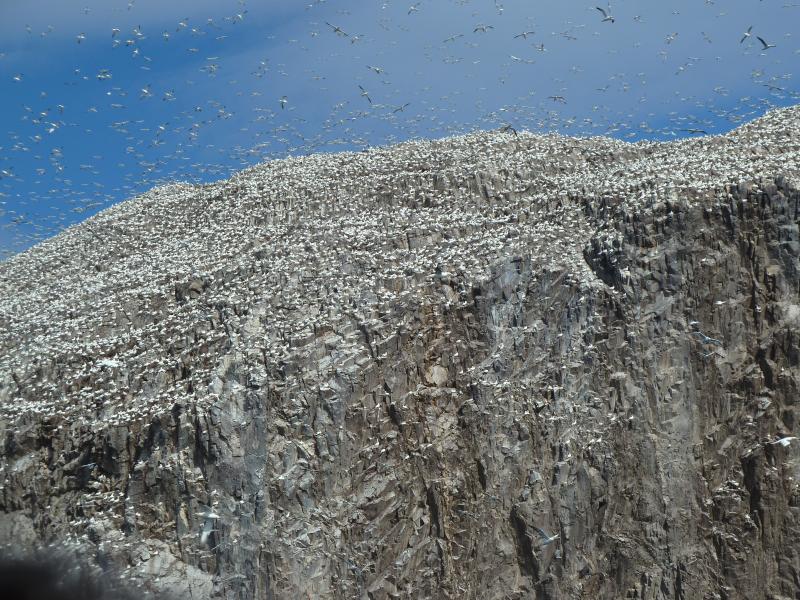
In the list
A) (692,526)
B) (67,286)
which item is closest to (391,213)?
(67,286)

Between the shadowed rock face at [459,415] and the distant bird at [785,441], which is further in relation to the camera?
the distant bird at [785,441]

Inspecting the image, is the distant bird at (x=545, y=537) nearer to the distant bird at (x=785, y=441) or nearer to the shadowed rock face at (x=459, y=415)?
the shadowed rock face at (x=459, y=415)

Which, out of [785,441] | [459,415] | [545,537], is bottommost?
[545,537]

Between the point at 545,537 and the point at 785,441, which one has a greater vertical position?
the point at 785,441

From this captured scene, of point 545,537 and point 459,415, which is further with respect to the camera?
point 459,415

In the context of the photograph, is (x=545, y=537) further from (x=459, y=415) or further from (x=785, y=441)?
(x=785, y=441)

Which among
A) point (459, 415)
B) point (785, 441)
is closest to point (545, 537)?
point (459, 415)

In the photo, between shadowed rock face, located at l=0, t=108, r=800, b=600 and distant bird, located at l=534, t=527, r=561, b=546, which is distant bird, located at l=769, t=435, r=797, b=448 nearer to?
shadowed rock face, located at l=0, t=108, r=800, b=600

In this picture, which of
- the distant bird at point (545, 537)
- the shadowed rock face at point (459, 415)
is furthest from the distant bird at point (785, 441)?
the distant bird at point (545, 537)
